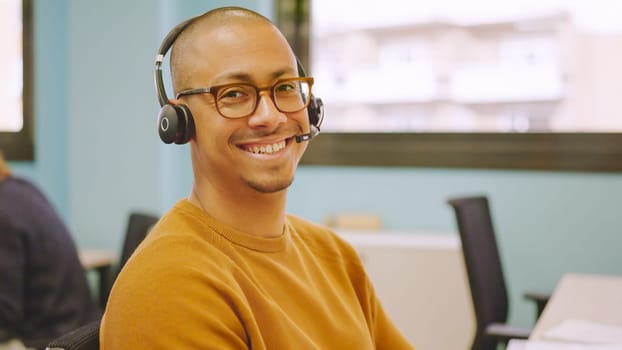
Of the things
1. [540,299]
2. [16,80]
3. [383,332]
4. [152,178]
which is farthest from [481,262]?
[16,80]

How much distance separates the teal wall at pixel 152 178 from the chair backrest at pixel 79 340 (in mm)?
2462

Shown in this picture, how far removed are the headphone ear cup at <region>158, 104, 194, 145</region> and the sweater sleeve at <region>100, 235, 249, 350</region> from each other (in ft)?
0.68

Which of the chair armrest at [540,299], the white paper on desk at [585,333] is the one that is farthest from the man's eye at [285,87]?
the chair armrest at [540,299]

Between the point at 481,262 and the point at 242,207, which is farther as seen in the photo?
the point at 481,262

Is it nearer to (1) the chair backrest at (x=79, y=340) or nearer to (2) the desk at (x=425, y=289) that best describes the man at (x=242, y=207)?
(1) the chair backrest at (x=79, y=340)

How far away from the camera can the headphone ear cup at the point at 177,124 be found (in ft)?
3.78

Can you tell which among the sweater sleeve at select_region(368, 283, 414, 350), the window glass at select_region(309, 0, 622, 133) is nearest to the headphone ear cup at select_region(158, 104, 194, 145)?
the sweater sleeve at select_region(368, 283, 414, 350)

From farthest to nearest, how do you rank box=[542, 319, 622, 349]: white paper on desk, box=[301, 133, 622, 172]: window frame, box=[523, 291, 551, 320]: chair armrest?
box=[301, 133, 622, 172]: window frame < box=[523, 291, 551, 320]: chair armrest < box=[542, 319, 622, 349]: white paper on desk

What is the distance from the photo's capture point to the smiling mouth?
1151 millimetres

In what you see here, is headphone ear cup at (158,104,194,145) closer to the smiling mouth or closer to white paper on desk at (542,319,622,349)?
the smiling mouth

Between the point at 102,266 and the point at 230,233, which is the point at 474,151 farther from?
the point at 230,233

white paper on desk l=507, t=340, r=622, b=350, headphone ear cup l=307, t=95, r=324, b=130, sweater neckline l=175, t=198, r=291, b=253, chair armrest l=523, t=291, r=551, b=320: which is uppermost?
headphone ear cup l=307, t=95, r=324, b=130

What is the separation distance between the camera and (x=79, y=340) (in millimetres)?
952

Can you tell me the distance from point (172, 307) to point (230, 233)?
20cm
